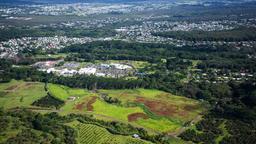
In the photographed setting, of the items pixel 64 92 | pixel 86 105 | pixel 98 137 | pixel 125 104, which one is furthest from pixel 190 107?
pixel 64 92

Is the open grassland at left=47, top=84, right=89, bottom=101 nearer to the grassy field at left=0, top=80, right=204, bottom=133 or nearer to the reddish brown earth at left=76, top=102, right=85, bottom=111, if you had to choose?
the grassy field at left=0, top=80, right=204, bottom=133

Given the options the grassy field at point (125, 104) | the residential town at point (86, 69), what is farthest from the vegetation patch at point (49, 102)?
the residential town at point (86, 69)

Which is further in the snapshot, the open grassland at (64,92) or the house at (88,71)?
the house at (88,71)

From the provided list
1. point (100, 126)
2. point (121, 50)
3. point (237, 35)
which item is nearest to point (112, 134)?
point (100, 126)

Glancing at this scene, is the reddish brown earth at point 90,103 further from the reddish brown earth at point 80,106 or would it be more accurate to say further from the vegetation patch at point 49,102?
the vegetation patch at point 49,102

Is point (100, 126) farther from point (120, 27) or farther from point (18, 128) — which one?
point (120, 27)

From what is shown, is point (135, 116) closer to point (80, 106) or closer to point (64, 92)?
point (80, 106)

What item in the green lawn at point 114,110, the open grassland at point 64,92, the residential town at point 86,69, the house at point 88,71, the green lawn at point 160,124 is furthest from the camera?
the house at point 88,71
